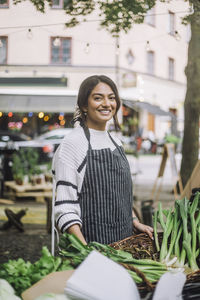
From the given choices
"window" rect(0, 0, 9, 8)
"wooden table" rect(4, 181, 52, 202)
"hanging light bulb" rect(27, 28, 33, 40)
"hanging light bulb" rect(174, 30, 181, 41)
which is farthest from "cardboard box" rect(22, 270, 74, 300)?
"wooden table" rect(4, 181, 52, 202)

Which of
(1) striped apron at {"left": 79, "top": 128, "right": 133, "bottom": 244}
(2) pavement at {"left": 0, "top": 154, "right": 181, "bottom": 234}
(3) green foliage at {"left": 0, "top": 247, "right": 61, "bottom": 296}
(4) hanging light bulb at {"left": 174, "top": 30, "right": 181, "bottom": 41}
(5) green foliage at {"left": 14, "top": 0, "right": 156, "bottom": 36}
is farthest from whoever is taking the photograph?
(2) pavement at {"left": 0, "top": 154, "right": 181, "bottom": 234}

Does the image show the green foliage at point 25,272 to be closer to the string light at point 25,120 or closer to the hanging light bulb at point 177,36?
the hanging light bulb at point 177,36

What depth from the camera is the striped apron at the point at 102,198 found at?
2.26 metres

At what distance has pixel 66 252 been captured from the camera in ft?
5.60

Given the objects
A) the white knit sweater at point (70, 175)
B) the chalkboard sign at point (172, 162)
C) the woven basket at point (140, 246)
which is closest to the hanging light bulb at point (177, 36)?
the white knit sweater at point (70, 175)

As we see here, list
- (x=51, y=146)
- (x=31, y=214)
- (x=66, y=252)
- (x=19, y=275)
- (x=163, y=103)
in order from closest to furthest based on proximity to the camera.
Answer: (x=19, y=275) < (x=66, y=252) < (x=31, y=214) < (x=51, y=146) < (x=163, y=103)

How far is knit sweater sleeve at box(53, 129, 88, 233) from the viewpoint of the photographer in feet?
7.04

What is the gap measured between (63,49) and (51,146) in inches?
365

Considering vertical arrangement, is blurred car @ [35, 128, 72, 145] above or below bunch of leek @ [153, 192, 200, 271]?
below

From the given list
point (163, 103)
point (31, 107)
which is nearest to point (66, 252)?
point (31, 107)

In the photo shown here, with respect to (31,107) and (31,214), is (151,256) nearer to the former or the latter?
(31,214)

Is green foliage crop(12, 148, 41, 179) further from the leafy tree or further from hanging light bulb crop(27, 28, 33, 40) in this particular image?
hanging light bulb crop(27, 28, 33, 40)

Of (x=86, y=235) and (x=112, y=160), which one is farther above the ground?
(x=112, y=160)

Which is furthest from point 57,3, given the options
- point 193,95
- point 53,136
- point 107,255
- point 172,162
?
point 53,136
